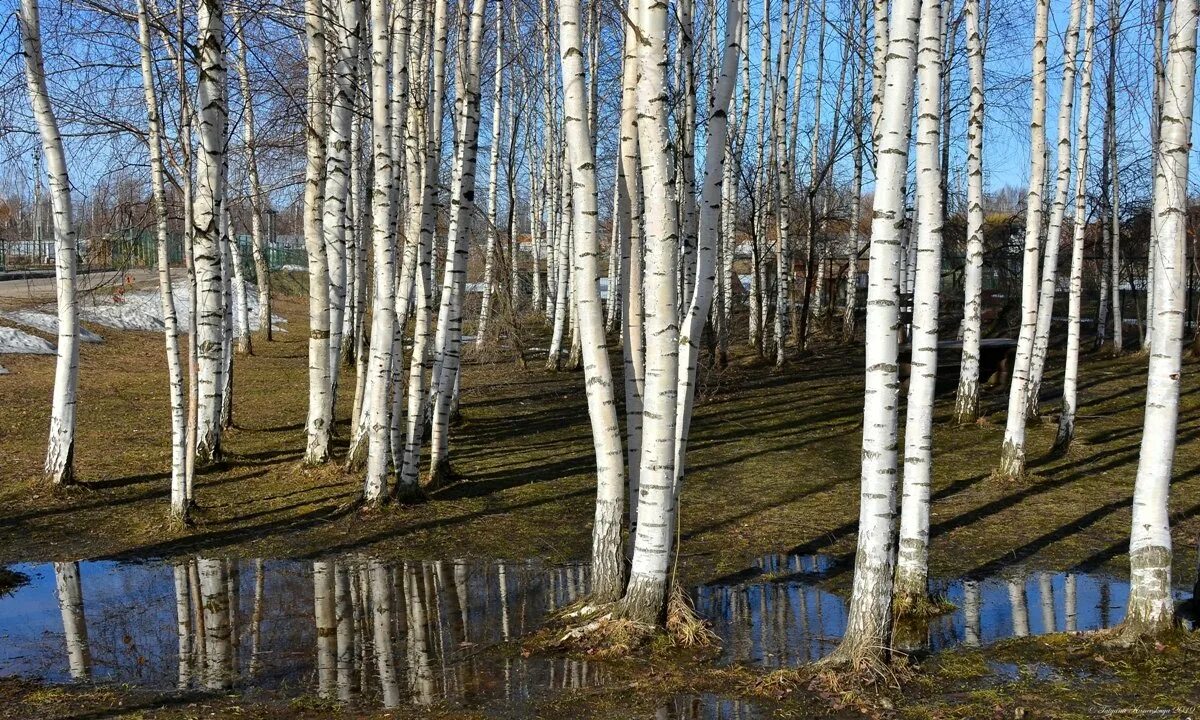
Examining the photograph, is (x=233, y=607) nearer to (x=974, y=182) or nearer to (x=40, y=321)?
(x=974, y=182)

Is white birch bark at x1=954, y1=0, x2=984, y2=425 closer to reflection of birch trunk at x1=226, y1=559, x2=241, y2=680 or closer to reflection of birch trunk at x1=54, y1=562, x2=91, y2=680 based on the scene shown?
reflection of birch trunk at x1=226, y1=559, x2=241, y2=680

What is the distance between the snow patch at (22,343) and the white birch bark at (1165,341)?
21.7 m

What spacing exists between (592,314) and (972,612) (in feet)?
10.1

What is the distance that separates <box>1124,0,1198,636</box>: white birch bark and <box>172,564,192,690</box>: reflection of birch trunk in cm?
502

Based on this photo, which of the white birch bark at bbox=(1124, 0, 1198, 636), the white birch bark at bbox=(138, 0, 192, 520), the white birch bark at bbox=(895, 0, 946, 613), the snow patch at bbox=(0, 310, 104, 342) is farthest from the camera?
the snow patch at bbox=(0, 310, 104, 342)

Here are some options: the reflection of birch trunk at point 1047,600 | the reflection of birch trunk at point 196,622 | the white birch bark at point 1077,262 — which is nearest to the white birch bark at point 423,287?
the reflection of birch trunk at point 196,622

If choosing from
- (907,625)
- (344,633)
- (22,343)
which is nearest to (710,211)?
(907,625)

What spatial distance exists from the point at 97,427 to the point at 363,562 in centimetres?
803

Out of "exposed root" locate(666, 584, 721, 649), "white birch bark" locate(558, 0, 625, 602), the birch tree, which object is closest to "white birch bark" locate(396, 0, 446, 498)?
the birch tree

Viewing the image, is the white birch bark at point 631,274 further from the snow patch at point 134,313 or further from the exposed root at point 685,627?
the snow patch at point 134,313

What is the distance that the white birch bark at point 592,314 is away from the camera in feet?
19.3

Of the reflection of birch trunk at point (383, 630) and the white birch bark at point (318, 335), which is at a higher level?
the white birch bark at point (318, 335)

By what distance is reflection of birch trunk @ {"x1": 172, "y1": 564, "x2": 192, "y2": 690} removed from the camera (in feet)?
18.0

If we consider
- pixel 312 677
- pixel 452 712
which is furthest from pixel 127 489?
pixel 452 712
